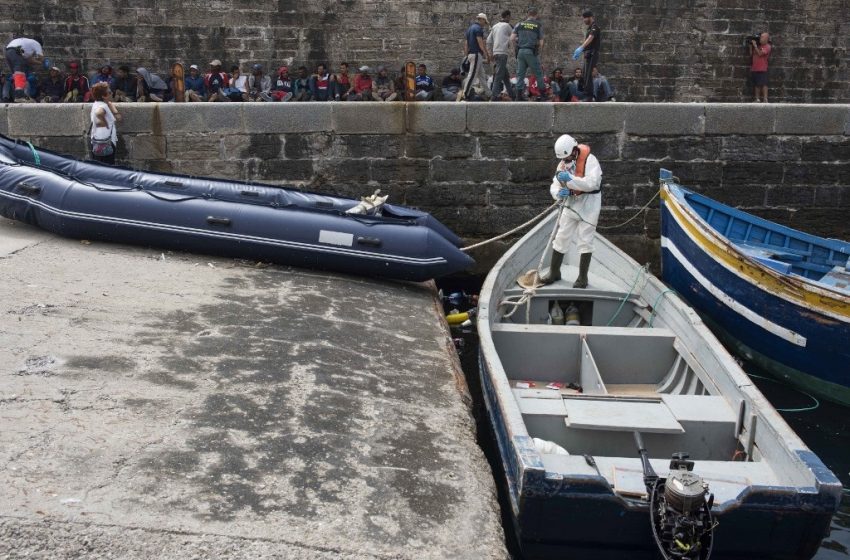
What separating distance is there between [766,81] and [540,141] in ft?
28.9

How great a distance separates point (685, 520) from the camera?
3904 mm

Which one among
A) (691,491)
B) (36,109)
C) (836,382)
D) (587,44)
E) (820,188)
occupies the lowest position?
(836,382)

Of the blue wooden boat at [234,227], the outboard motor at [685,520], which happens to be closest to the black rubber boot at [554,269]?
the blue wooden boat at [234,227]

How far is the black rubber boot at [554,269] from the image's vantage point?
8102mm

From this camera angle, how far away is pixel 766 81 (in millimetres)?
16422

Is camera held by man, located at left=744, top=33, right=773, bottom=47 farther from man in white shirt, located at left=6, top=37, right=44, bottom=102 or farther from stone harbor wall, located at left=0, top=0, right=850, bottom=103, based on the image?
man in white shirt, located at left=6, top=37, right=44, bottom=102

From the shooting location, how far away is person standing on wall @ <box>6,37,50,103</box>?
13.5 m

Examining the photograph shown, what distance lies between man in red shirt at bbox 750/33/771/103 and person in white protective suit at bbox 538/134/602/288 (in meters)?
9.66

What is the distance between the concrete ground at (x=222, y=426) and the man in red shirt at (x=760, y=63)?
38.4 feet

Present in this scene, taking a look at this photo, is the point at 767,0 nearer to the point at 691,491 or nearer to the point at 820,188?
the point at 820,188

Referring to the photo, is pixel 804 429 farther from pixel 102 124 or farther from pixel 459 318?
pixel 102 124

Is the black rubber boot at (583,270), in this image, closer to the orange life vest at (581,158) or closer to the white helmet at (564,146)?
the orange life vest at (581,158)

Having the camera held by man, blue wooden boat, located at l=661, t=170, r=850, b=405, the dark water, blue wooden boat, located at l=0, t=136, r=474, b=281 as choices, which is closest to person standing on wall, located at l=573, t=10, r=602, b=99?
blue wooden boat, located at l=661, t=170, r=850, b=405

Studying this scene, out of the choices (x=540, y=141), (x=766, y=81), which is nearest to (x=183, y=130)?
(x=540, y=141)
